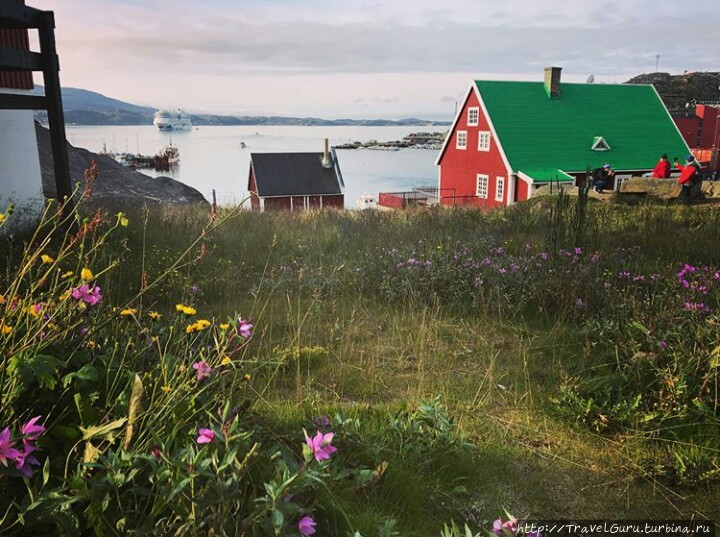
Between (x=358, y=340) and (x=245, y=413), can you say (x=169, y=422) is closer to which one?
(x=245, y=413)

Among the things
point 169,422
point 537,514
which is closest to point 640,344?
point 537,514

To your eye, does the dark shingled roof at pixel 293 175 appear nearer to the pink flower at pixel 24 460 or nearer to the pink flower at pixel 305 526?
the pink flower at pixel 24 460

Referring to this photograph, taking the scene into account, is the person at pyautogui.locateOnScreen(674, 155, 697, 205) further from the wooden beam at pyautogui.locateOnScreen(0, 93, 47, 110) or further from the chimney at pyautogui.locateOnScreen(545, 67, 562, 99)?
the chimney at pyautogui.locateOnScreen(545, 67, 562, 99)

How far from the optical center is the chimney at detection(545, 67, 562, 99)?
30516 millimetres

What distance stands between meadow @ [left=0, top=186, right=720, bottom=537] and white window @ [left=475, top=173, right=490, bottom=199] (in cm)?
2397

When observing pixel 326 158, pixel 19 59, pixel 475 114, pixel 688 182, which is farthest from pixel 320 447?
pixel 326 158

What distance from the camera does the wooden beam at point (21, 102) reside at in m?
7.06

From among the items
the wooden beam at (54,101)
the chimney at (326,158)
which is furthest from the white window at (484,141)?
the wooden beam at (54,101)

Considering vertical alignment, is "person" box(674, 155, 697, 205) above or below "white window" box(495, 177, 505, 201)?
above

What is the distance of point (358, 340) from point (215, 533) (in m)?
2.98

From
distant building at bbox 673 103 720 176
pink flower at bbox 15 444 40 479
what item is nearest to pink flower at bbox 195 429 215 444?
pink flower at bbox 15 444 40 479

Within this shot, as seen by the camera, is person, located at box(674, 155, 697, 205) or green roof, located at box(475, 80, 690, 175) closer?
person, located at box(674, 155, 697, 205)

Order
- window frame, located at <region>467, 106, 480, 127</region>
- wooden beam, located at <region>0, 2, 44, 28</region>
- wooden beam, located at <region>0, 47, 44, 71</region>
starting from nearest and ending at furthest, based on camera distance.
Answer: wooden beam, located at <region>0, 47, 44, 71</region> < wooden beam, located at <region>0, 2, 44, 28</region> < window frame, located at <region>467, 106, 480, 127</region>

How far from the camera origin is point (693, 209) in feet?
35.8
